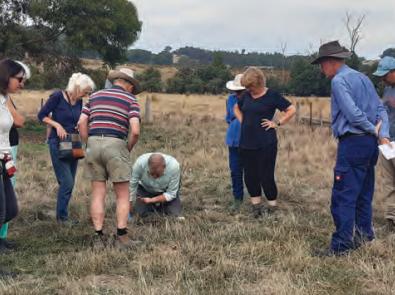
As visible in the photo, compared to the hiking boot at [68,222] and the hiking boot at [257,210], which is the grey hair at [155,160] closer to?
the hiking boot at [68,222]

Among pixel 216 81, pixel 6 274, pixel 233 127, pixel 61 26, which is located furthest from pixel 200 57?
pixel 6 274

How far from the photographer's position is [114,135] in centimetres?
529

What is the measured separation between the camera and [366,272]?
4316 mm

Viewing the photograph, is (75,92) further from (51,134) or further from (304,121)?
(304,121)

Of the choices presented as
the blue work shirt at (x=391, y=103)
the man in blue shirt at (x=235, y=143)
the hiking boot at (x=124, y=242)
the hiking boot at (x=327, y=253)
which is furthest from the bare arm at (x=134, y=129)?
the blue work shirt at (x=391, y=103)

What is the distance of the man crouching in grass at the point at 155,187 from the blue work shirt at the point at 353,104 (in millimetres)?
2176

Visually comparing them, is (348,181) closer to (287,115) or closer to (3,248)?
(287,115)

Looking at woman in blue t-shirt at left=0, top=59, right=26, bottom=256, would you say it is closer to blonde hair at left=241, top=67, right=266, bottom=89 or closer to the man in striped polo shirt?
the man in striped polo shirt

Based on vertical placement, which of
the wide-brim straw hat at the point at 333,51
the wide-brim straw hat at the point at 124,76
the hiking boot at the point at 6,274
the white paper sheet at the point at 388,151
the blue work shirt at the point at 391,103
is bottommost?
the hiking boot at the point at 6,274

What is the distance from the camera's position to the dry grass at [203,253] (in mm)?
4141

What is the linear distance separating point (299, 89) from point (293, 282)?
42.2 m

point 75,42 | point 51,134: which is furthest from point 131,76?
point 75,42

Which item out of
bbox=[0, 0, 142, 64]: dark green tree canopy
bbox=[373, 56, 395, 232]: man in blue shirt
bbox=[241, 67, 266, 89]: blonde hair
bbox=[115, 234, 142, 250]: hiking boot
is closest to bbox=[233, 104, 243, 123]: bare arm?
bbox=[241, 67, 266, 89]: blonde hair

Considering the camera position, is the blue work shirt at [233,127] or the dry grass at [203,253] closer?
the dry grass at [203,253]
